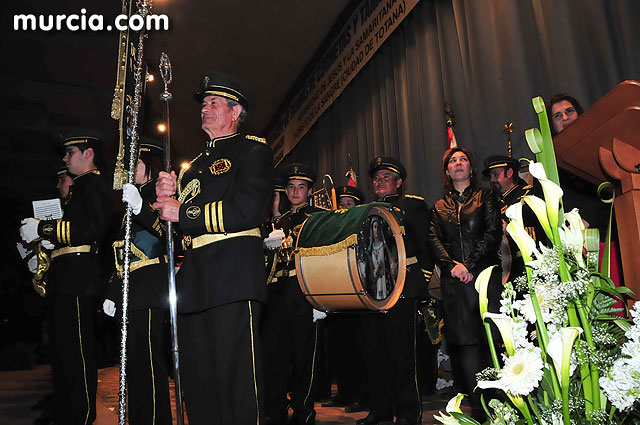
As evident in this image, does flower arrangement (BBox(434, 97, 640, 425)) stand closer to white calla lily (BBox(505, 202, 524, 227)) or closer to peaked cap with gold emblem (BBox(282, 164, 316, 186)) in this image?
white calla lily (BBox(505, 202, 524, 227))

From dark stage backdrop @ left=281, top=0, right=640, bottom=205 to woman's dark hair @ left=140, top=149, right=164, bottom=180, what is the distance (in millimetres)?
2795

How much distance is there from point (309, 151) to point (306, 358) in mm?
6300

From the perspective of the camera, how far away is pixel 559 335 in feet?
3.34

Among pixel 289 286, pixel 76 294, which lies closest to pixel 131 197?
pixel 76 294

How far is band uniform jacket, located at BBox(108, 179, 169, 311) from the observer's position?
8.66 feet

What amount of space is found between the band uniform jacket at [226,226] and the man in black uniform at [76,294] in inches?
45.3

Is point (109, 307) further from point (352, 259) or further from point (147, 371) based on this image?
point (352, 259)

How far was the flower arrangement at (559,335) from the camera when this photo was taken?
0.97 m

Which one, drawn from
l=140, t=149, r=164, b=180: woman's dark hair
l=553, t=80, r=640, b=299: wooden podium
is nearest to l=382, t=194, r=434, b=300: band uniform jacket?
l=140, t=149, r=164, b=180: woman's dark hair

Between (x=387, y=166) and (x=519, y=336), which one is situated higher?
(x=387, y=166)

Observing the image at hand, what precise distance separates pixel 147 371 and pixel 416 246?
6.23ft

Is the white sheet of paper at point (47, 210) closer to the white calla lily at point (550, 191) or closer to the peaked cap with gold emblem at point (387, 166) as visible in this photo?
the peaked cap with gold emblem at point (387, 166)

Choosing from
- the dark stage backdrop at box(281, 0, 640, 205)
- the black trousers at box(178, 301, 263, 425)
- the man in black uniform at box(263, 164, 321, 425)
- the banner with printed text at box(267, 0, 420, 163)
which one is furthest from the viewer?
the banner with printed text at box(267, 0, 420, 163)

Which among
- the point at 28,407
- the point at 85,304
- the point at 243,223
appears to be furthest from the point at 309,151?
the point at 243,223
